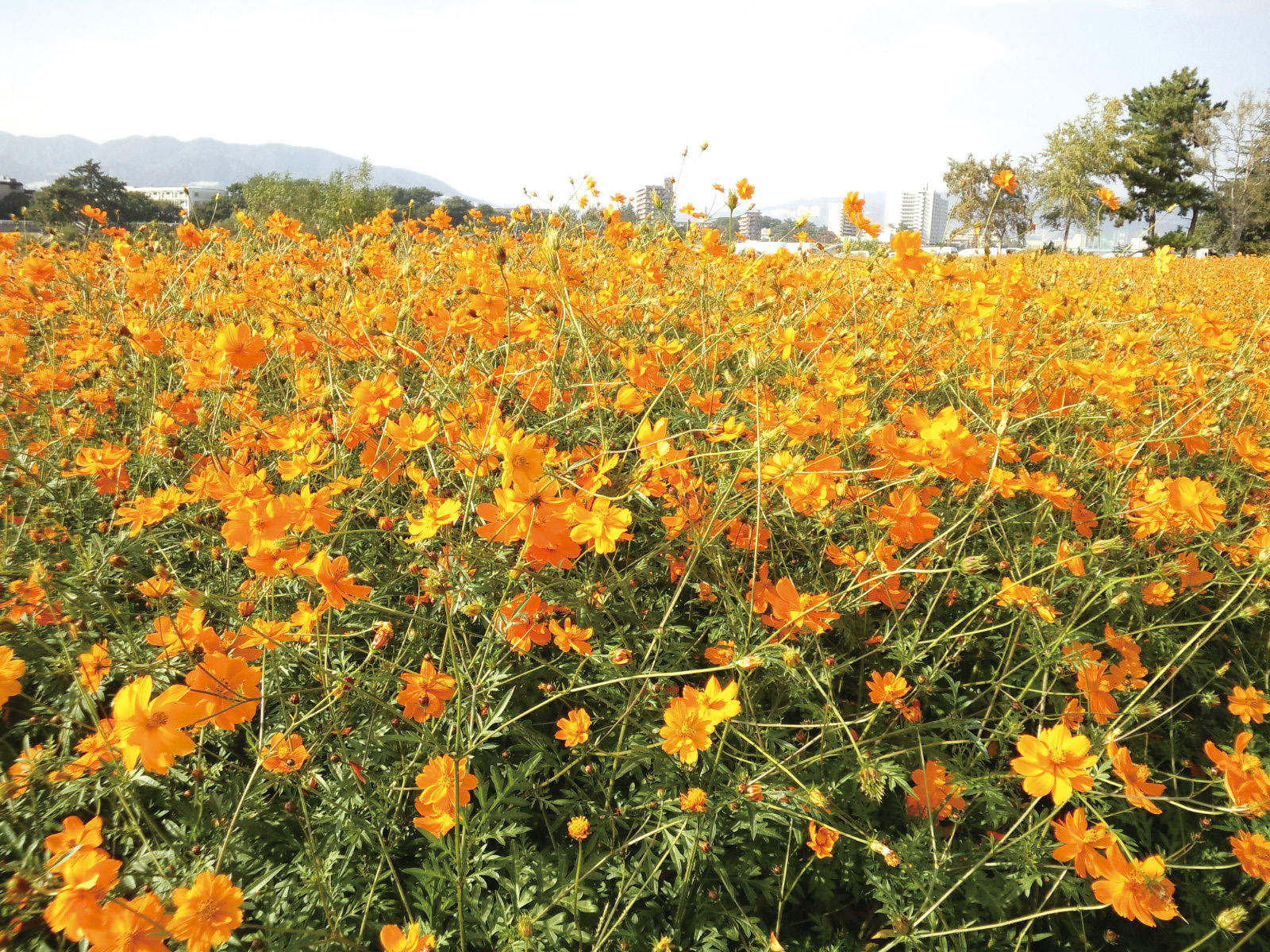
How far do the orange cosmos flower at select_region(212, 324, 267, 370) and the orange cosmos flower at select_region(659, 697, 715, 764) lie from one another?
1.19 meters

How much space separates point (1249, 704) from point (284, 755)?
1914 millimetres

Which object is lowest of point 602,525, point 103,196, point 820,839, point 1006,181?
point 820,839

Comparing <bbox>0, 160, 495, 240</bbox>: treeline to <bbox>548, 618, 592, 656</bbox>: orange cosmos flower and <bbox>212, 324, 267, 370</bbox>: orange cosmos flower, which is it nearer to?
<bbox>212, 324, 267, 370</bbox>: orange cosmos flower

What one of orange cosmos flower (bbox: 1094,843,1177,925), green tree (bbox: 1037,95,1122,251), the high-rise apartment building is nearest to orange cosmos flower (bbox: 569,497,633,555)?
orange cosmos flower (bbox: 1094,843,1177,925)

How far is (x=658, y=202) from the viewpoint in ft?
10.3

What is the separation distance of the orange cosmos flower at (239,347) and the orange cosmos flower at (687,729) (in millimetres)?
1187

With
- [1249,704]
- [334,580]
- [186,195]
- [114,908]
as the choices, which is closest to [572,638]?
[334,580]

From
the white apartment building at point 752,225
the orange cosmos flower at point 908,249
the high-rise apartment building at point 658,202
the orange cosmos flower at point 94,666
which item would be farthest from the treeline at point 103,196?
the orange cosmos flower at point 908,249

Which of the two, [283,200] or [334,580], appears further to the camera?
[283,200]

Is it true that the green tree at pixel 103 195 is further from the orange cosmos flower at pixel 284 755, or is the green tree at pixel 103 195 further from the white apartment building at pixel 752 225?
the orange cosmos flower at pixel 284 755

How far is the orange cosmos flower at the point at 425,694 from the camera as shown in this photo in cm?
102

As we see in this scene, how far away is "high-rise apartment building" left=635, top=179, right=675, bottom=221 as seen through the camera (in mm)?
3203

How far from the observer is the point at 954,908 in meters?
1.16

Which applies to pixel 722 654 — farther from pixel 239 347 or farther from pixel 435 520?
pixel 239 347
